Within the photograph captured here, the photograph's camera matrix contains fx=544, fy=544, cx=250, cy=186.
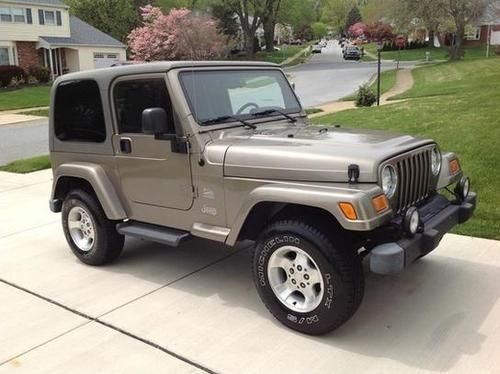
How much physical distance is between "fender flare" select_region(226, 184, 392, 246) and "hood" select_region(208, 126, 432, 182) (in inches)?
3.1

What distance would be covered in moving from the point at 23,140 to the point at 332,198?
1553 cm

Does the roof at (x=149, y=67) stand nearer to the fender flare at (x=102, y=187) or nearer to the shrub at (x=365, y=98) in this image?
the fender flare at (x=102, y=187)

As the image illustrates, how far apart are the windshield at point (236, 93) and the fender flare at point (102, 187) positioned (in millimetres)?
1152

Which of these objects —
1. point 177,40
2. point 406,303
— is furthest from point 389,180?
point 177,40

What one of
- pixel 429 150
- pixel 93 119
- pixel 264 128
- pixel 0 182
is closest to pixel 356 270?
pixel 429 150

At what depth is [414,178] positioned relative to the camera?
385cm

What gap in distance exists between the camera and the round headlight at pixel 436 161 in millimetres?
4199

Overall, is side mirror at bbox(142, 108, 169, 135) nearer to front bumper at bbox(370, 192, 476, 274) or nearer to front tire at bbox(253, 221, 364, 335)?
front tire at bbox(253, 221, 364, 335)

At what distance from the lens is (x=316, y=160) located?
3555 mm

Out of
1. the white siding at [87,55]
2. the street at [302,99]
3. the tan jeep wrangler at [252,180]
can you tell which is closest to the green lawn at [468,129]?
the tan jeep wrangler at [252,180]

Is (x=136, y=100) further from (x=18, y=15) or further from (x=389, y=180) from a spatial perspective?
(x=18, y=15)

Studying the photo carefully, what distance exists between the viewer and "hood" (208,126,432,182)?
3480 millimetres

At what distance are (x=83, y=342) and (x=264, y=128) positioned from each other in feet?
7.10

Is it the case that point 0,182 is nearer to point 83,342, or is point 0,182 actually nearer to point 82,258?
point 82,258
